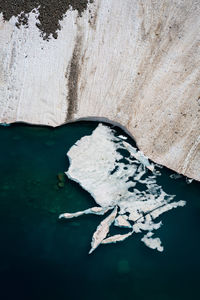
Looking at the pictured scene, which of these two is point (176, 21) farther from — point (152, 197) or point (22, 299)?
point (22, 299)

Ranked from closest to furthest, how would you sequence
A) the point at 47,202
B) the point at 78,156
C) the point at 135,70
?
the point at 47,202 → the point at 78,156 → the point at 135,70

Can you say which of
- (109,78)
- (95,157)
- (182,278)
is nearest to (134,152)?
(95,157)

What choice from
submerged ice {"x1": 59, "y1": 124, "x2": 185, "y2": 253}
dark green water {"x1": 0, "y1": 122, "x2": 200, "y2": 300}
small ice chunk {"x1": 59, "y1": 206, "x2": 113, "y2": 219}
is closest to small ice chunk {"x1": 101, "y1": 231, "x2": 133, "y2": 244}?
submerged ice {"x1": 59, "y1": 124, "x2": 185, "y2": 253}

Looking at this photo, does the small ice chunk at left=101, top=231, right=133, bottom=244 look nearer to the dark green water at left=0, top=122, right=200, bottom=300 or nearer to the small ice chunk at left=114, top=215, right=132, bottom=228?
the dark green water at left=0, top=122, right=200, bottom=300

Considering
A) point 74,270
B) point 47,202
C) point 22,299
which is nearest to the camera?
point 22,299

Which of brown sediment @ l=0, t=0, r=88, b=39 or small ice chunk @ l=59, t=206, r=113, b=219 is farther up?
brown sediment @ l=0, t=0, r=88, b=39

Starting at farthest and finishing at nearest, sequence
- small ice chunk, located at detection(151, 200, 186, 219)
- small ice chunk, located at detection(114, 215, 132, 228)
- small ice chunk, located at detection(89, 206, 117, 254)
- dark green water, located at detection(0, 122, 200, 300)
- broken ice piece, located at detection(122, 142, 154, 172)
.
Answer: broken ice piece, located at detection(122, 142, 154, 172) → small ice chunk, located at detection(151, 200, 186, 219) → small ice chunk, located at detection(114, 215, 132, 228) → small ice chunk, located at detection(89, 206, 117, 254) → dark green water, located at detection(0, 122, 200, 300)

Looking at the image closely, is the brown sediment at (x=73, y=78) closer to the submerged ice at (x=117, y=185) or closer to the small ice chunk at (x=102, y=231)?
the submerged ice at (x=117, y=185)
